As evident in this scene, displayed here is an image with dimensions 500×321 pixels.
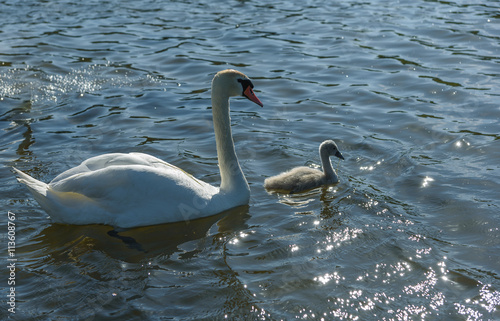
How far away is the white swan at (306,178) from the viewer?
7.82 meters

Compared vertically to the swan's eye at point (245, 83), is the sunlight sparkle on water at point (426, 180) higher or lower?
lower

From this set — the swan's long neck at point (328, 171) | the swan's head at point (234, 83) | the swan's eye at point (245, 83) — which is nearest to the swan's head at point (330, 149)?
the swan's long neck at point (328, 171)

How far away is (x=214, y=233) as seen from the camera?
6.93 m

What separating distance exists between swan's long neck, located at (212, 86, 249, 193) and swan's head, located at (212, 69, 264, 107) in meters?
0.06

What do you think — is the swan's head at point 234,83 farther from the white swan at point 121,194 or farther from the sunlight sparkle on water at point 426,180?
the sunlight sparkle on water at point 426,180

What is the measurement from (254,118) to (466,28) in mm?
6691

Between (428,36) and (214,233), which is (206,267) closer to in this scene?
(214,233)

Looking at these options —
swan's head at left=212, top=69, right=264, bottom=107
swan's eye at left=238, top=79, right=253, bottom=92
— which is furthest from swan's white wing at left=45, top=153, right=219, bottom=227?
swan's eye at left=238, top=79, right=253, bottom=92

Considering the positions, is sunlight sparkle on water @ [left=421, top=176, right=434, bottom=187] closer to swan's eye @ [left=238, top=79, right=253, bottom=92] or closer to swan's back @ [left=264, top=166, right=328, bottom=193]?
swan's back @ [left=264, top=166, right=328, bottom=193]

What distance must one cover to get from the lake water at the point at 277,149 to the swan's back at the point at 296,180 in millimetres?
133

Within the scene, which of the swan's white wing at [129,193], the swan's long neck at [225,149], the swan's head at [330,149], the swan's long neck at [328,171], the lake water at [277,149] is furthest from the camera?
the swan's head at [330,149]

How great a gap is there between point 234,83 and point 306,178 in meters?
1.56

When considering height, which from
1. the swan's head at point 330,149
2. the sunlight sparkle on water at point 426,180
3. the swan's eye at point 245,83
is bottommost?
the sunlight sparkle on water at point 426,180

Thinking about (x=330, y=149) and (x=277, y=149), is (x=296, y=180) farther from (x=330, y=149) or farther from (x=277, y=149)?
(x=277, y=149)
